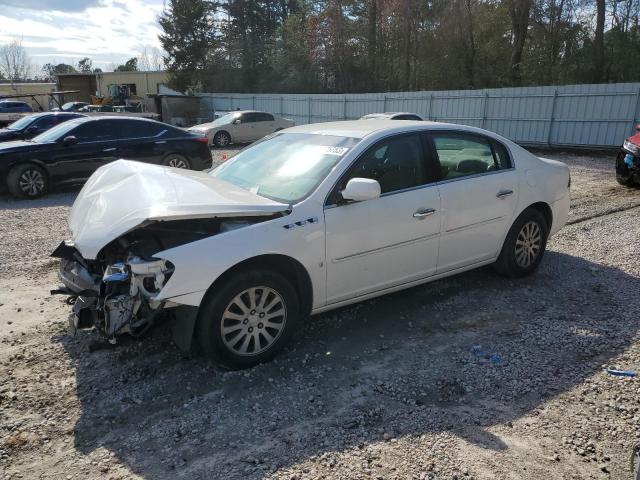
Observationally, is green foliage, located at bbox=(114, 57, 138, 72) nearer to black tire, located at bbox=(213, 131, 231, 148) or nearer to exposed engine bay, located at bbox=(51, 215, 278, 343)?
black tire, located at bbox=(213, 131, 231, 148)

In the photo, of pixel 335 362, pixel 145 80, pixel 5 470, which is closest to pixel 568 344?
pixel 335 362

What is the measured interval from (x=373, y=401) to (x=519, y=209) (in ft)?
9.32

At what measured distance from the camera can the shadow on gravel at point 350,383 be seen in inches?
115

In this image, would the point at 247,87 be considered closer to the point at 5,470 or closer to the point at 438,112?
the point at 438,112

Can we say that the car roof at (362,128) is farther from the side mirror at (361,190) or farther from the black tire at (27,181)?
the black tire at (27,181)

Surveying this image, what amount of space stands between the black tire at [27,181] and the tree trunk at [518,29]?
22.0 meters

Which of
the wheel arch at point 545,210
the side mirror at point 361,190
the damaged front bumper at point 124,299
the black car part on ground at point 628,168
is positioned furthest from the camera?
the black car part on ground at point 628,168

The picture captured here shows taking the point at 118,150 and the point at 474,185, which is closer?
the point at 474,185

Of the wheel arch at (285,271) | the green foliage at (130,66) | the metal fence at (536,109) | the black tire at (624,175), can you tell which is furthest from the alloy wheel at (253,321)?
the green foliage at (130,66)

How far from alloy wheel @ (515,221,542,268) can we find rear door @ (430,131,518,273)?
297mm

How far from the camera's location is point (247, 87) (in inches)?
1645

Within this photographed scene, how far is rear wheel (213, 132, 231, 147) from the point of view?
19.7 metres

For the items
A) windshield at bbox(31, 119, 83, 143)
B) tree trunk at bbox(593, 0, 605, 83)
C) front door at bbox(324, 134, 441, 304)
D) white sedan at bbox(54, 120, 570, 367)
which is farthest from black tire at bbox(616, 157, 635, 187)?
tree trunk at bbox(593, 0, 605, 83)

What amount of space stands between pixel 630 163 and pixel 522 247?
6250 millimetres
